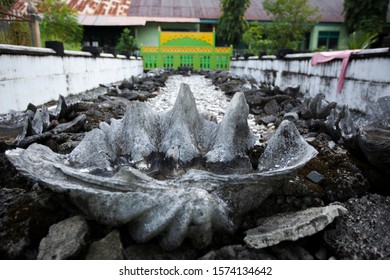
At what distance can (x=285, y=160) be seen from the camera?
1898 millimetres

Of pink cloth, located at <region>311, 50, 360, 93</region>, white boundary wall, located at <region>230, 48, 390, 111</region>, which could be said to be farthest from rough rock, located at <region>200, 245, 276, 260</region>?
pink cloth, located at <region>311, 50, 360, 93</region>

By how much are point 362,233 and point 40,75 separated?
5190 mm

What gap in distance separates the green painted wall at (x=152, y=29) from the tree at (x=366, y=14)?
33.2ft

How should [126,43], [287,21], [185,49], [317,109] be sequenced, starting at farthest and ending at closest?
1. [126,43]
2. [185,49]
3. [287,21]
4. [317,109]

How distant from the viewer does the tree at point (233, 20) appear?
20.2 metres

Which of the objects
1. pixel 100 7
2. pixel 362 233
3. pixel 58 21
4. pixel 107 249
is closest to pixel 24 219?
pixel 107 249

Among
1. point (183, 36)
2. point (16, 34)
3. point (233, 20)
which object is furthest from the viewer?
point (233, 20)

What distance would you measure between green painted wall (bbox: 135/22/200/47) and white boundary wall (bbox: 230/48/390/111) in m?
14.7

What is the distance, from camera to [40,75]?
5012 millimetres

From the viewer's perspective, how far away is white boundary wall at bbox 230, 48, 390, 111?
404 centimetres

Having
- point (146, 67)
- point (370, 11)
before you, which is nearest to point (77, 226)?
point (146, 67)

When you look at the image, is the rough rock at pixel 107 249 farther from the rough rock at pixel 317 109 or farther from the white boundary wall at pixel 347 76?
the white boundary wall at pixel 347 76

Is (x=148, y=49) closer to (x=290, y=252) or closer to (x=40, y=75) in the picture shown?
(x=40, y=75)

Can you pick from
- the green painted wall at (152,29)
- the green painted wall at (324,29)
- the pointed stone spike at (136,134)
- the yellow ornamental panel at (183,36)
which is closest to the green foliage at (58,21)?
the yellow ornamental panel at (183,36)
